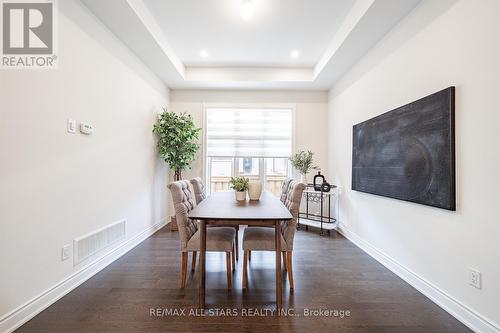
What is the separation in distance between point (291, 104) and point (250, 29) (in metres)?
1.90

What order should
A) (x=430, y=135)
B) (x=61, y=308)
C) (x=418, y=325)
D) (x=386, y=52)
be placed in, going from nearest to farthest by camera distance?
(x=418, y=325) → (x=61, y=308) → (x=430, y=135) → (x=386, y=52)

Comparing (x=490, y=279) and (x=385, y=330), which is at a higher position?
(x=490, y=279)

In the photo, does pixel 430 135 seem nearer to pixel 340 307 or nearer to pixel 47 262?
pixel 340 307

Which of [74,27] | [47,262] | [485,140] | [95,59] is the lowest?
[47,262]

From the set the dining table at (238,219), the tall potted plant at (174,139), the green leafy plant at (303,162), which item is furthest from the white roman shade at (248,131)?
the dining table at (238,219)

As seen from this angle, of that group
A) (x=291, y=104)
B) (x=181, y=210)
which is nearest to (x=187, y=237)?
(x=181, y=210)

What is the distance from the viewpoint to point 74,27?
2.10 m

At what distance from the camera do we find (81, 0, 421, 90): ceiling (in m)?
2.47

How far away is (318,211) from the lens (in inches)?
176

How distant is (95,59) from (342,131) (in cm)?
362


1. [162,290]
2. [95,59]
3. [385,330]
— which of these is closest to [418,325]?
[385,330]

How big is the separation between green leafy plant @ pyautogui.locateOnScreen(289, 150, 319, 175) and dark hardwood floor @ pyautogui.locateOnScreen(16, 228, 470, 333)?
182 cm

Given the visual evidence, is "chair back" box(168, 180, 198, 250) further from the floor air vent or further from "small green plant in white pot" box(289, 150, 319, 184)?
"small green plant in white pot" box(289, 150, 319, 184)

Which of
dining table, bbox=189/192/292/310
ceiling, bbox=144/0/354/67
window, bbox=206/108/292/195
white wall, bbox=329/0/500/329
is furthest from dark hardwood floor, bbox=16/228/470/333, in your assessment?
ceiling, bbox=144/0/354/67
